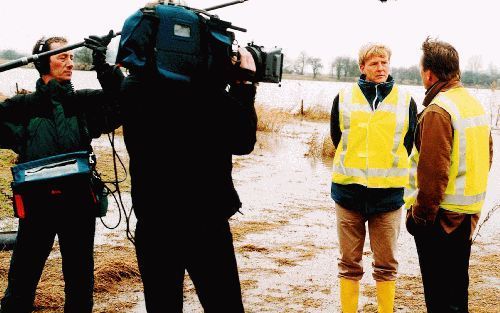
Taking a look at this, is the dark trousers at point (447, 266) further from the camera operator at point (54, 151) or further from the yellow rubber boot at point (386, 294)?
the camera operator at point (54, 151)

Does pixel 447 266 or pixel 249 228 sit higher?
pixel 447 266

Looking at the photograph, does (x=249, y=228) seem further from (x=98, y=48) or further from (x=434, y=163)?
(x=98, y=48)

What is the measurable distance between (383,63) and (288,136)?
15.3 metres

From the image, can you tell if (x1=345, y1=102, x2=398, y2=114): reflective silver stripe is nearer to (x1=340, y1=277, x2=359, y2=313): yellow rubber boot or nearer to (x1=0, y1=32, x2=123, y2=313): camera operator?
(x1=340, y1=277, x2=359, y2=313): yellow rubber boot

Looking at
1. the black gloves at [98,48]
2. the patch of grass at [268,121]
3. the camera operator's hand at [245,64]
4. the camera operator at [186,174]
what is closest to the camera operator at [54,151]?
the black gloves at [98,48]

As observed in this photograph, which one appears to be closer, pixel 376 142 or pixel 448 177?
pixel 448 177

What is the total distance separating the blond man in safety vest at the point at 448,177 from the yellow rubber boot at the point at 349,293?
0.71m

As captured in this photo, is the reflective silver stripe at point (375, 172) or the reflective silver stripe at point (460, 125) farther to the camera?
the reflective silver stripe at point (375, 172)

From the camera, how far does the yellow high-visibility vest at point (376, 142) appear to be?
362cm

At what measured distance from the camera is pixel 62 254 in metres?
3.26

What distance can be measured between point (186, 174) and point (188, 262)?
40cm

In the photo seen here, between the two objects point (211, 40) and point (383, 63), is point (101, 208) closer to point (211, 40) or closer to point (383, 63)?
point (211, 40)

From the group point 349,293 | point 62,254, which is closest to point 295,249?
point 349,293

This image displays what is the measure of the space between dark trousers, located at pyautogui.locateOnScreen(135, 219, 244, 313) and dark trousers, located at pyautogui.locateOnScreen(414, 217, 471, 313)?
4.57 feet
